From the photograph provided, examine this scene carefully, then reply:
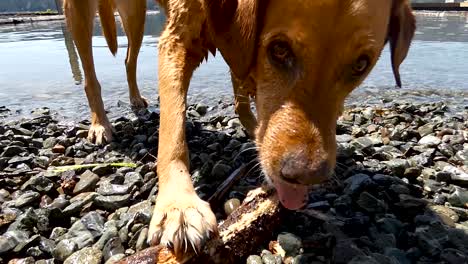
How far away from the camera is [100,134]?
4395 mm

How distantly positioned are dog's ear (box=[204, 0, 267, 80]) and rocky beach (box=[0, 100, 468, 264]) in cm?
56

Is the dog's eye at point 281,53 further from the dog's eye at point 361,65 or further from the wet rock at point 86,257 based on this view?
the wet rock at point 86,257

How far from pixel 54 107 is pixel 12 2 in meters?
171

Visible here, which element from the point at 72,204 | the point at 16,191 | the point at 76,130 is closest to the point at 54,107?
the point at 76,130

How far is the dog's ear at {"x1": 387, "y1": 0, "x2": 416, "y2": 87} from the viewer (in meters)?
2.85

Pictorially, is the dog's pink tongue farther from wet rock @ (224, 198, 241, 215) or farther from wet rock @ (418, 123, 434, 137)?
wet rock @ (418, 123, 434, 137)

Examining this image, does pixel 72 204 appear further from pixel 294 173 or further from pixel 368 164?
pixel 368 164

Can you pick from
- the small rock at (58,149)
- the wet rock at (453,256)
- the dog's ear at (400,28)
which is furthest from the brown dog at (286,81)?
Answer: the small rock at (58,149)

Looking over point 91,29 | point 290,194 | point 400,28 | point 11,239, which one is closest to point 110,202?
point 11,239

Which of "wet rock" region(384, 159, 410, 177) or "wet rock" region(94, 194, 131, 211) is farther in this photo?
"wet rock" region(384, 159, 410, 177)

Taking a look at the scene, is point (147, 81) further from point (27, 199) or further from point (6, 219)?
point (6, 219)

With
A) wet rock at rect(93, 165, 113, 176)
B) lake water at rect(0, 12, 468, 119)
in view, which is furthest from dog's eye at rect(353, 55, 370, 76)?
lake water at rect(0, 12, 468, 119)

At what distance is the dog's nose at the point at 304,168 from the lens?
1.96 metres

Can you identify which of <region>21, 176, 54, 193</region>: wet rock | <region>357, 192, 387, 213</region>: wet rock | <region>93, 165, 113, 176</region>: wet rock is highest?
<region>357, 192, 387, 213</region>: wet rock
